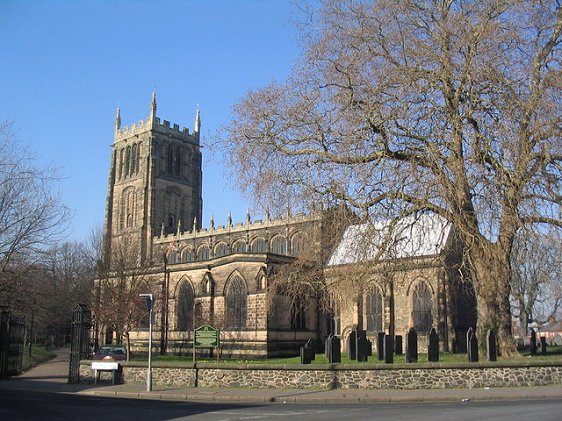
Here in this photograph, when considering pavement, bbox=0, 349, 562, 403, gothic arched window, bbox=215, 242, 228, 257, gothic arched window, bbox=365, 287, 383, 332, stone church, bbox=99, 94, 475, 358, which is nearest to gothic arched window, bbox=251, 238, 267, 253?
stone church, bbox=99, 94, 475, 358

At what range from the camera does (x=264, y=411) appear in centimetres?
1498

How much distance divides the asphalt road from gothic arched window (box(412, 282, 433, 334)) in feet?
76.9

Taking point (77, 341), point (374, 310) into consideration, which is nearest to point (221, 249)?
point (374, 310)

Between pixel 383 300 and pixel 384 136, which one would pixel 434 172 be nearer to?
pixel 384 136

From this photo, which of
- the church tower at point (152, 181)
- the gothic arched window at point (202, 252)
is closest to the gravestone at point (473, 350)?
the gothic arched window at point (202, 252)

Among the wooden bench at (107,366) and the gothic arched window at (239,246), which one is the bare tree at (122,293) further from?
the gothic arched window at (239,246)

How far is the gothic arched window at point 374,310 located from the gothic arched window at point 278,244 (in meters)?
20.7

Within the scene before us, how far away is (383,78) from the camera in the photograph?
20703 millimetres

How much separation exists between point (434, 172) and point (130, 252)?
3987 cm

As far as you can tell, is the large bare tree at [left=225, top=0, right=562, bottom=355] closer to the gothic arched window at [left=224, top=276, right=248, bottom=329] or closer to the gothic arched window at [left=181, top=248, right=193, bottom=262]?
the gothic arched window at [left=224, top=276, right=248, bottom=329]

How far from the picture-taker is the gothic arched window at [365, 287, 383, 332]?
42.2 meters

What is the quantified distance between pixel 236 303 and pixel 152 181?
46718 millimetres

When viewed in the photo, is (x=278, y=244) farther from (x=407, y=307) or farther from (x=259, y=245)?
(x=407, y=307)

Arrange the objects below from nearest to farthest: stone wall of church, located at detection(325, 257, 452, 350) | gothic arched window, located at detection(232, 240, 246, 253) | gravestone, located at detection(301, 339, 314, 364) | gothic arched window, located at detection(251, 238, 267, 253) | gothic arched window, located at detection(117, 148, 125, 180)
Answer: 1. gravestone, located at detection(301, 339, 314, 364)
2. stone wall of church, located at detection(325, 257, 452, 350)
3. gothic arched window, located at detection(251, 238, 267, 253)
4. gothic arched window, located at detection(232, 240, 246, 253)
5. gothic arched window, located at detection(117, 148, 125, 180)
